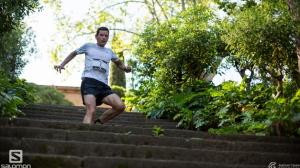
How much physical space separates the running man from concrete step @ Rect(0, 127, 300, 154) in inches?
52.1

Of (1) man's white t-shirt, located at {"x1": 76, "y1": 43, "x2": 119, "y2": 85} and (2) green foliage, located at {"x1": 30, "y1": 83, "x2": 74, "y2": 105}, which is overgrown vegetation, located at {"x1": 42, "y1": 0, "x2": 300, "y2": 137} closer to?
(1) man's white t-shirt, located at {"x1": 76, "y1": 43, "x2": 119, "y2": 85}

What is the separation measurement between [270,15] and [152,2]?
12.1 metres

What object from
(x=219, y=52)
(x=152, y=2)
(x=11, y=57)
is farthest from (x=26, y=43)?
(x=219, y=52)

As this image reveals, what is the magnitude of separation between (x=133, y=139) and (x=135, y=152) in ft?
1.74

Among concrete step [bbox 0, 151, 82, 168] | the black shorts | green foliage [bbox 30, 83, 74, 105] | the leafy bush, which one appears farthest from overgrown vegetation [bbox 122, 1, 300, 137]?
green foliage [bbox 30, 83, 74, 105]

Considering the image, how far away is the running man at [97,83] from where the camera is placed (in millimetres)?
5980

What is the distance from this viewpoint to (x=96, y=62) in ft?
20.6

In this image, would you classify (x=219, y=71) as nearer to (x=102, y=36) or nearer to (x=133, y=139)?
(x=102, y=36)

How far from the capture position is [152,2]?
2038cm

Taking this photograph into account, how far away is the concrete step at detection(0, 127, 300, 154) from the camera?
14.7ft

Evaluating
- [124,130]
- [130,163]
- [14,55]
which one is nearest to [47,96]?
[14,55]

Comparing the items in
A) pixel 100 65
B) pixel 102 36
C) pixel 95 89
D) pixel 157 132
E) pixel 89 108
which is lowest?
pixel 157 132

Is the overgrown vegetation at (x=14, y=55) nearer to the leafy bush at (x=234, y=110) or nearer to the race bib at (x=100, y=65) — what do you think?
the race bib at (x=100, y=65)

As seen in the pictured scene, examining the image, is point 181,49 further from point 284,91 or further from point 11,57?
point 11,57
